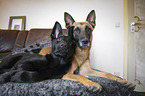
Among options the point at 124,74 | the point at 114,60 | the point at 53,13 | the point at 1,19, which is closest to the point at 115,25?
the point at 114,60

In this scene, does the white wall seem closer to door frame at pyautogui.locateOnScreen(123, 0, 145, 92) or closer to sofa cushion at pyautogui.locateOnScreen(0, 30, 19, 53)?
door frame at pyautogui.locateOnScreen(123, 0, 145, 92)

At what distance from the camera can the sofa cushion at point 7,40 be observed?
214cm

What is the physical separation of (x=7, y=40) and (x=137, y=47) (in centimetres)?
303

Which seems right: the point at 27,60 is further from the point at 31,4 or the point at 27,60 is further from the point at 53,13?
the point at 31,4

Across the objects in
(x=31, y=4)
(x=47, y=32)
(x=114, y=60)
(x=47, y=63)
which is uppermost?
(x=31, y=4)

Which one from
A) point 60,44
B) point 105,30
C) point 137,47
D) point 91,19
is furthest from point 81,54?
point 137,47

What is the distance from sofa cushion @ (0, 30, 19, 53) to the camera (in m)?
2.14

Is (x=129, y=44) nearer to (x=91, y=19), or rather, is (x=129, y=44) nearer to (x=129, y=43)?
(x=129, y=43)

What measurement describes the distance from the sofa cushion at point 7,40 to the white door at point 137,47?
2.74m

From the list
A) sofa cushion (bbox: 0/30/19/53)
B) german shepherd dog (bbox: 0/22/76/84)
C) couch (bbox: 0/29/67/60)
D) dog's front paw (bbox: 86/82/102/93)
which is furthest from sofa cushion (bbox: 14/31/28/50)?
dog's front paw (bbox: 86/82/102/93)

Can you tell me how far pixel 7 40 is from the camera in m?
2.22

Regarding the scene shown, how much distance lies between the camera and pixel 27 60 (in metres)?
0.84

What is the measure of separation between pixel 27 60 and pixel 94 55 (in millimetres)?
2004

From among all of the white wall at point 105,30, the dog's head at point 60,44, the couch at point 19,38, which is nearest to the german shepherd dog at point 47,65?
the dog's head at point 60,44
